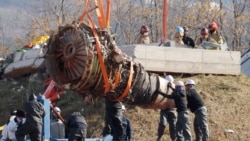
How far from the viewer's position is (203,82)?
2119 cm

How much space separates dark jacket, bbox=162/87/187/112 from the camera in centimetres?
1515

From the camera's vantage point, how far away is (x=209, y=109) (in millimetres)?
20062

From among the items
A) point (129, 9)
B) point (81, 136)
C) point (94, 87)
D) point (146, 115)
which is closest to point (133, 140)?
point (146, 115)

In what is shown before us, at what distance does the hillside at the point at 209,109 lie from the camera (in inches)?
750

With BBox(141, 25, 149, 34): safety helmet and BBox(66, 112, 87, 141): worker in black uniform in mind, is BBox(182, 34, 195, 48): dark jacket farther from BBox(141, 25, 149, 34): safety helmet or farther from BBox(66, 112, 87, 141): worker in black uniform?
BBox(66, 112, 87, 141): worker in black uniform

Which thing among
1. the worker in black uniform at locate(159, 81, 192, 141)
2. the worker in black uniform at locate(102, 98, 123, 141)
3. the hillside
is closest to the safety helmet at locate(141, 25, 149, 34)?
the hillside

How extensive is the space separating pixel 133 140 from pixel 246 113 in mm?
3912

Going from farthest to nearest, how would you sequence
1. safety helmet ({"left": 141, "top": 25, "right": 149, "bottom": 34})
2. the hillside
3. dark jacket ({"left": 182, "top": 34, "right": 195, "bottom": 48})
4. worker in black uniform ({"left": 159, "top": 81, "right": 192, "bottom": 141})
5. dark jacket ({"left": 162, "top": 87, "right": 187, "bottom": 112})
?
1. dark jacket ({"left": 182, "top": 34, "right": 195, "bottom": 48})
2. safety helmet ({"left": 141, "top": 25, "right": 149, "bottom": 34})
3. the hillside
4. worker in black uniform ({"left": 159, "top": 81, "right": 192, "bottom": 141})
5. dark jacket ({"left": 162, "top": 87, "right": 187, "bottom": 112})

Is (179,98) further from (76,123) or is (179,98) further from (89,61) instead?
(89,61)

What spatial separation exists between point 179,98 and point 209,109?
477cm

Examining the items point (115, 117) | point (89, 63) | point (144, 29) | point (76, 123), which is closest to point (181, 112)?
point (115, 117)

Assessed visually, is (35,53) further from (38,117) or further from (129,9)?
(129,9)

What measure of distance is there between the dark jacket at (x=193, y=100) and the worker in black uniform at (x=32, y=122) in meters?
3.98

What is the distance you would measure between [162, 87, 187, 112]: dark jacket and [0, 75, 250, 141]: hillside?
2801 mm
